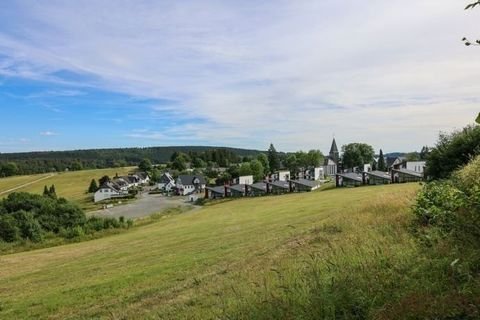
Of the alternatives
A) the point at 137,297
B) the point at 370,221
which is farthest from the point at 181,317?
the point at 370,221

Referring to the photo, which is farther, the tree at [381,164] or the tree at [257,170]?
the tree at [257,170]

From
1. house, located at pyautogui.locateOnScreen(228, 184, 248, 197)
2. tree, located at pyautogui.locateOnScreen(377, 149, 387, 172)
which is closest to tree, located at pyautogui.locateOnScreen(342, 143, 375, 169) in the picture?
tree, located at pyautogui.locateOnScreen(377, 149, 387, 172)

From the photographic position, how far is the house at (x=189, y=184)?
123062mm

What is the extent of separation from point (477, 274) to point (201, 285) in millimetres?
5931

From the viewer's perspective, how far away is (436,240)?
6.68 meters

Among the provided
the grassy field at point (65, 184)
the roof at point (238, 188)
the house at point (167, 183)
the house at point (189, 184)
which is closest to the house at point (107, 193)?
the grassy field at point (65, 184)

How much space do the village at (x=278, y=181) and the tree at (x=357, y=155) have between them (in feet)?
8.69

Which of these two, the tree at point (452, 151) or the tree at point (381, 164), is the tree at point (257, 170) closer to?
the tree at point (381, 164)

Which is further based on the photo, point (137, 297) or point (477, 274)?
point (137, 297)

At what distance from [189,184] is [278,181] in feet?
120

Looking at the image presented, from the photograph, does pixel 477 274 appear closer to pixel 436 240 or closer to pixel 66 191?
pixel 436 240

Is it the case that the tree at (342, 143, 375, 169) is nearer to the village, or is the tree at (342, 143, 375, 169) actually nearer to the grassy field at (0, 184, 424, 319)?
the village

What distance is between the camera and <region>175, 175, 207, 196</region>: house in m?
123

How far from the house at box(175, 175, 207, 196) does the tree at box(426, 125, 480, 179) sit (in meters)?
99.9
